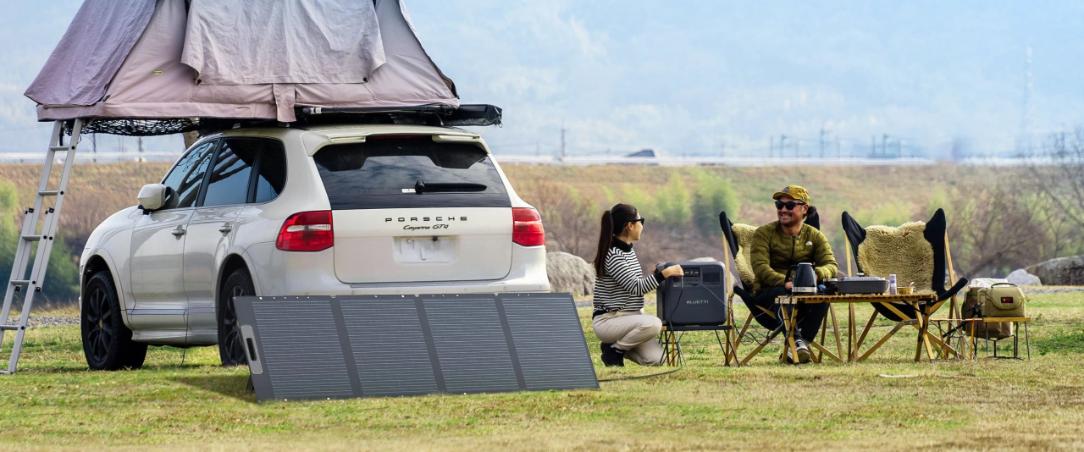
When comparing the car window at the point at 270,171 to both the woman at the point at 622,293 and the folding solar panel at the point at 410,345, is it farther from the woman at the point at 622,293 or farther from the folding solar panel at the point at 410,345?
the woman at the point at 622,293

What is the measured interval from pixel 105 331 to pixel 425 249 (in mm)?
3248

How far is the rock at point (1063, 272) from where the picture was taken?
107 ft

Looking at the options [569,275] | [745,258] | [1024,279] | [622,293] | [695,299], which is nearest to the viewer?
[622,293]

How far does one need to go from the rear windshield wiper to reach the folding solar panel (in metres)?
0.77

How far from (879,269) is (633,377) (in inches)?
137

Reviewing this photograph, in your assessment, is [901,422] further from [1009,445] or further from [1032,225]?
[1032,225]

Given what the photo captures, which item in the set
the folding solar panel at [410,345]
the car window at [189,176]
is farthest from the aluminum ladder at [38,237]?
the folding solar panel at [410,345]

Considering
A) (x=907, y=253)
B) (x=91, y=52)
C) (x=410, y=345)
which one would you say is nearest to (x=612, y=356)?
(x=410, y=345)

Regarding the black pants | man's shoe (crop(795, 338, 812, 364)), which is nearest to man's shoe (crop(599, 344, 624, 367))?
the black pants

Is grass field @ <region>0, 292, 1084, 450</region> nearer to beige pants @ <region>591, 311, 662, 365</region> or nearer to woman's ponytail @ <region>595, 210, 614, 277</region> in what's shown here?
beige pants @ <region>591, 311, 662, 365</region>

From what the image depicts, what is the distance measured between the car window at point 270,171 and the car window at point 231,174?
0.36 ft

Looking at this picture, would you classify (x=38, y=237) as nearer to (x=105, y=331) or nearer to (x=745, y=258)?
(x=105, y=331)

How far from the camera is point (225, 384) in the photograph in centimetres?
1042

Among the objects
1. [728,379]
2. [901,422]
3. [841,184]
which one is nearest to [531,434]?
[901,422]
